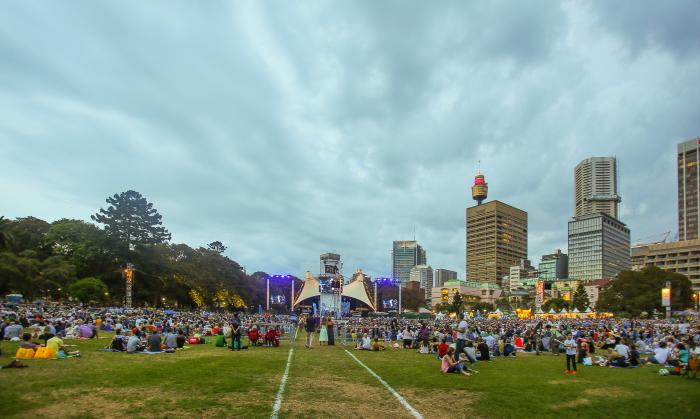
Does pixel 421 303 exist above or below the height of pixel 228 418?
below

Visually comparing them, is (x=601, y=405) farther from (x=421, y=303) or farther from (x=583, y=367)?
(x=421, y=303)

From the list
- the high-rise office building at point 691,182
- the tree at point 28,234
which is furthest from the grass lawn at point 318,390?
the high-rise office building at point 691,182

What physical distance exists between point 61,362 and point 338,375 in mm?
8672

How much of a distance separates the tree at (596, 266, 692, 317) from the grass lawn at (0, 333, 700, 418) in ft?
271

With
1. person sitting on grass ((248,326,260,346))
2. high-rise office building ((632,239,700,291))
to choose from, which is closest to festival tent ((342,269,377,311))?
person sitting on grass ((248,326,260,346))

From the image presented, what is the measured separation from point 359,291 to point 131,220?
48489 millimetres

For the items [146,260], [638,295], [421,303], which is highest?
[146,260]

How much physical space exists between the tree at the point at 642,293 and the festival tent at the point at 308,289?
58552 millimetres

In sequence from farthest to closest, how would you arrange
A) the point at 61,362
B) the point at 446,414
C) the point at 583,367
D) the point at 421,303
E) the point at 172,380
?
1. the point at 421,303
2. the point at 583,367
3. the point at 61,362
4. the point at 172,380
5. the point at 446,414

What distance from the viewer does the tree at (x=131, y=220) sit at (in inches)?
2798

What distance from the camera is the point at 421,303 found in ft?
584

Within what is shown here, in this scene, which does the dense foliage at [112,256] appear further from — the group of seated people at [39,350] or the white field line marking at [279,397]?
the white field line marking at [279,397]

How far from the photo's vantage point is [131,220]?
72250 millimetres

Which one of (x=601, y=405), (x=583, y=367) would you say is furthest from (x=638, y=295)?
(x=601, y=405)
